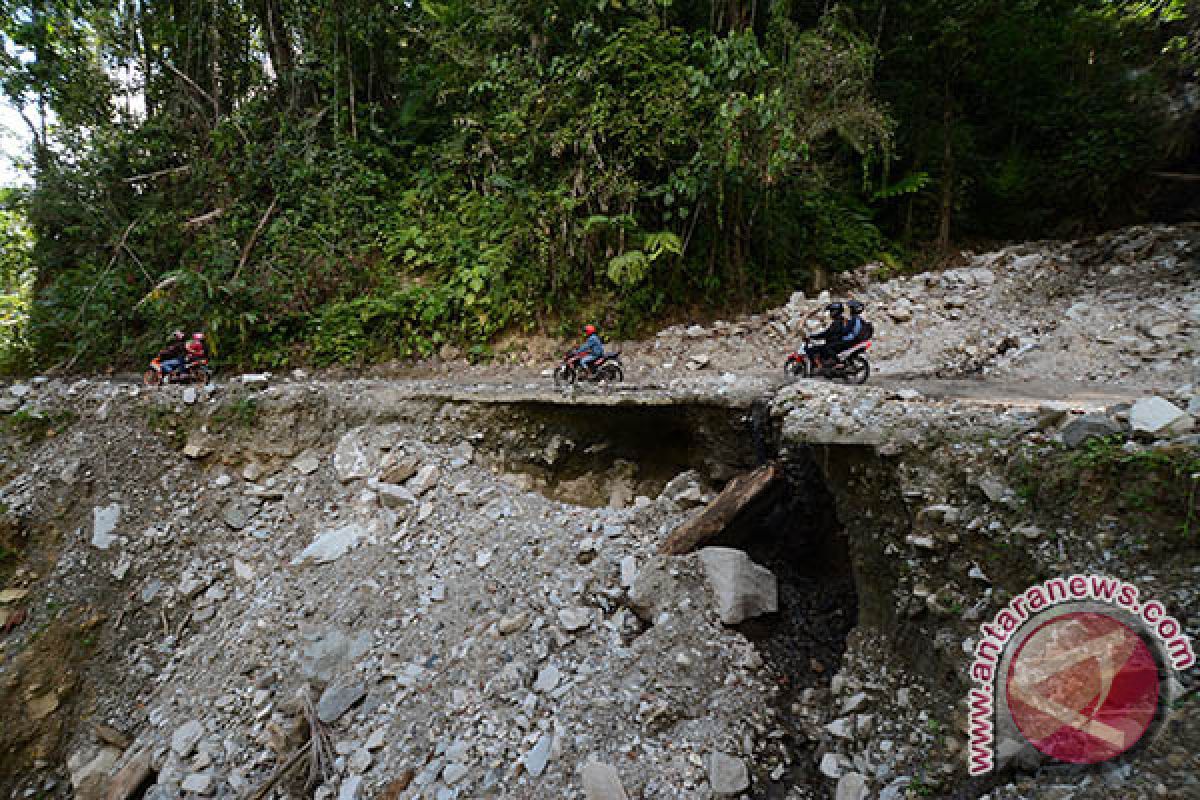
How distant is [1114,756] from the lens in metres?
2.48

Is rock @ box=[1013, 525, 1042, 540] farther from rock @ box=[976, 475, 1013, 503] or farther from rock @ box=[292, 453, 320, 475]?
rock @ box=[292, 453, 320, 475]

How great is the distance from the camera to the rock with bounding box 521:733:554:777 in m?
3.97

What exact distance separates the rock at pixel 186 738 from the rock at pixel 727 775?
5.59 metres

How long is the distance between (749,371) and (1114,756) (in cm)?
611

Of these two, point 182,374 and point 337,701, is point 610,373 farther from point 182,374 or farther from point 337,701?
point 182,374

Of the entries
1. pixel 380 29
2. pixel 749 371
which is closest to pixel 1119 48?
pixel 749 371

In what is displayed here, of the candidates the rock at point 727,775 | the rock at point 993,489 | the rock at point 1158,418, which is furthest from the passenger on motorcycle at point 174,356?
the rock at point 1158,418

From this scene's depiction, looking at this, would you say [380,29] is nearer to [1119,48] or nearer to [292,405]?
[292,405]

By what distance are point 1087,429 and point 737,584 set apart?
3.01m

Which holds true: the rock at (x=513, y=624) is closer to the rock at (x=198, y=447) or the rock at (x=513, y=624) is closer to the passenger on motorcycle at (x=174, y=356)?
the rock at (x=198, y=447)

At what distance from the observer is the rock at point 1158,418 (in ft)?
9.40

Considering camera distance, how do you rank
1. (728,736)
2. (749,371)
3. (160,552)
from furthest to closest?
(749,371)
(160,552)
(728,736)

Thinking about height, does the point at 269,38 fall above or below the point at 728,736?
above

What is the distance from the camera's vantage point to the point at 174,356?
27.5 ft
